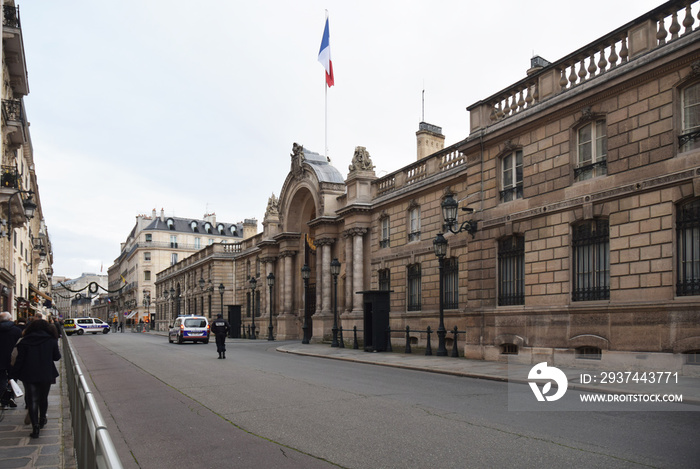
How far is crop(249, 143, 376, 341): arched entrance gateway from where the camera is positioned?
32.5 meters

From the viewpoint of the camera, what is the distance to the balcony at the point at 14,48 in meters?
26.7

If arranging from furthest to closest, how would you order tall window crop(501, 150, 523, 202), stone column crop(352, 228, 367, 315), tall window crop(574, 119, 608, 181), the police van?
the police van < stone column crop(352, 228, 367, 315) < tall window crop(501, 150, 523, 202) < tall window crop(574, 119, 608, 181)

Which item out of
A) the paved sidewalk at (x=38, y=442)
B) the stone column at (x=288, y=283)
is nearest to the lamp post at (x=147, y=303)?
the stone column at (x=288, y=283)

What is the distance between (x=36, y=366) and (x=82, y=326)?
62634 millimetres

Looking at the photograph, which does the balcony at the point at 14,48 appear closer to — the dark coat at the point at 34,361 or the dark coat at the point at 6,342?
the dark coat at the point at 6,342

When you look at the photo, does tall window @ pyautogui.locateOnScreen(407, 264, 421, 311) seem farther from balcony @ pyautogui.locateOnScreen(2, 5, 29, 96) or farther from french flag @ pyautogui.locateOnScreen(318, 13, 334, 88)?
balcony @ pyautogui.locateOnScreen(2, 5, 29, 96)

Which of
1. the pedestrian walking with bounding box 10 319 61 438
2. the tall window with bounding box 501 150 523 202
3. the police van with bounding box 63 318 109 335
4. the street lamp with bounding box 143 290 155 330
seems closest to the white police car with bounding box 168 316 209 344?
the tall window with bounding box 501 150 523 202

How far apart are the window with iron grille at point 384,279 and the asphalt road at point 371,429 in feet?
50.2

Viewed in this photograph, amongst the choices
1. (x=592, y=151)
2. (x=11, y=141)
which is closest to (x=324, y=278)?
(x=11, y=141)

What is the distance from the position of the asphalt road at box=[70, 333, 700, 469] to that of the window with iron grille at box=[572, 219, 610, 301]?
4.29m

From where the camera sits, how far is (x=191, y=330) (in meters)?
38.5

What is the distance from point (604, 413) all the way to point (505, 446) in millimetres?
3073

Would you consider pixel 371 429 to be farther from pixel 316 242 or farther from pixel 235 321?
pixel 235 321

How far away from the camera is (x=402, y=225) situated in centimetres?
2925
